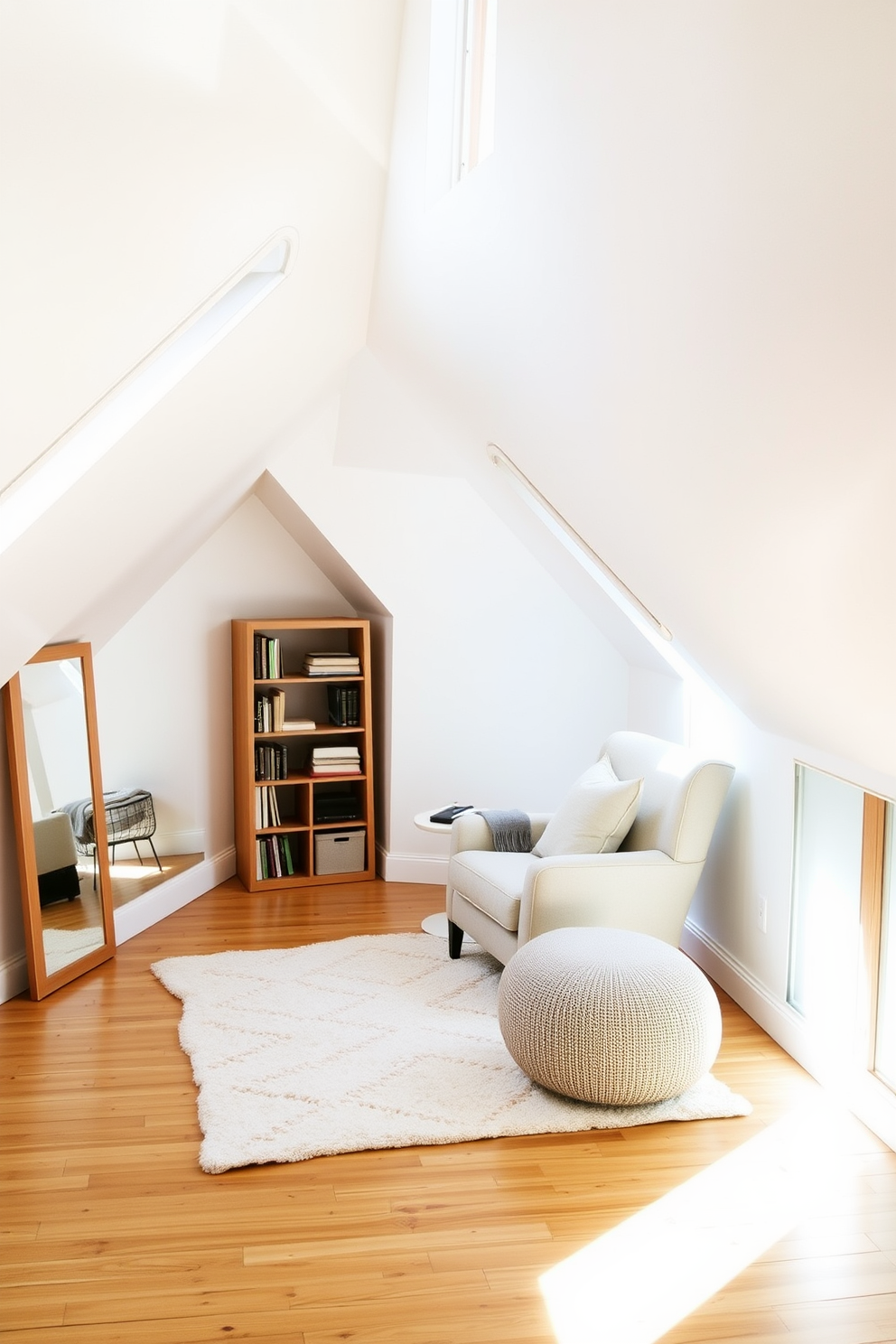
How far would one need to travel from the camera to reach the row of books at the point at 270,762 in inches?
215

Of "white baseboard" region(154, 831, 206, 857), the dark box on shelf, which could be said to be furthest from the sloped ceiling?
the dark box on shelf

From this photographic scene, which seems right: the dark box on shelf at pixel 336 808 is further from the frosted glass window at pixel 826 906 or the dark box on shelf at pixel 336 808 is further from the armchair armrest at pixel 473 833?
the frosted glass window at pixel 826 906

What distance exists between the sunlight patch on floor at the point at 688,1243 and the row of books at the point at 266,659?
331cm

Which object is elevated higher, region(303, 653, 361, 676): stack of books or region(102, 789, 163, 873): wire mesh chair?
region(303, 653, 361, 676): stack of books

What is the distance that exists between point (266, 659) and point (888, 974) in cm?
339

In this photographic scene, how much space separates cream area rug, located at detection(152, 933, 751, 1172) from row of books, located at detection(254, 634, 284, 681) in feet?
5.11

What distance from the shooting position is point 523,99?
194 centimetres

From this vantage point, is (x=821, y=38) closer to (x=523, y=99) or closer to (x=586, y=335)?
(x=523, y=99)

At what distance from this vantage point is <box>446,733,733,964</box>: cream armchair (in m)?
3.75

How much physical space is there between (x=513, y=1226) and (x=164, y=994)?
6.27ft

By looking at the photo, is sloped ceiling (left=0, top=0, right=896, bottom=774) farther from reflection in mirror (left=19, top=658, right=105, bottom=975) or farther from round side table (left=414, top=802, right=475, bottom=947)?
round side table (left=414, top=802, right=475, bottom=947)

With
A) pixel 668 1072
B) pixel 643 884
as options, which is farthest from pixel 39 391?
pixel 643 884

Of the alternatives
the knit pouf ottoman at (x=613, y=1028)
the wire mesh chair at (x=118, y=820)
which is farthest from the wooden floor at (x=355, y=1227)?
the wire mesh chair at (x=118, y=820)

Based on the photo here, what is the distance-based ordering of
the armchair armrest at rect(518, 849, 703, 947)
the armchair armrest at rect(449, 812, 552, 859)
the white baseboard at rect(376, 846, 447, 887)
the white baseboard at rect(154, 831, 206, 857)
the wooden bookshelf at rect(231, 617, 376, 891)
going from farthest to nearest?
the white baseboard at rect(376, 846, 447, 887) → the wooden bookshelf at rect(231, 617, 376, 891) → the white baseboard at rect(154, 831, 206, 857) → the armchair armrest at rect(449, 812, 552, 859) → the armchair armrest at rect(518, 849, 703, 947)
